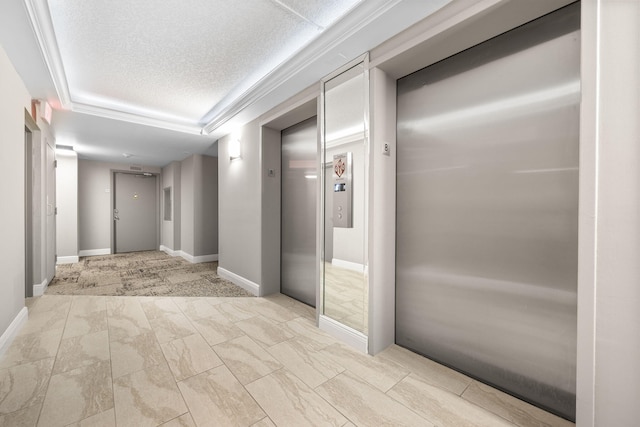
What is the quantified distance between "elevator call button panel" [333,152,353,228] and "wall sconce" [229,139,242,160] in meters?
2.19

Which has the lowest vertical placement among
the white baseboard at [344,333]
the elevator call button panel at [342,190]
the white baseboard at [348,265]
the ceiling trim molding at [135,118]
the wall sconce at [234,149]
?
the white baseboard at [344,333]

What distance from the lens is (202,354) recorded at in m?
2.23

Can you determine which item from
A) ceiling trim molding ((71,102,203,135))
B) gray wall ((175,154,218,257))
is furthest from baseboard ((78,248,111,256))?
ceiling trim molding ((71,102,203,135))

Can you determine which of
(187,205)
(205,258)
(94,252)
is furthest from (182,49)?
(94,252)

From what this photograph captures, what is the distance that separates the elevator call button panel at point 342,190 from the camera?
242 centimetres

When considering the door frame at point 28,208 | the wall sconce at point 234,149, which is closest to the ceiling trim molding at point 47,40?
the door frame at point 28,208

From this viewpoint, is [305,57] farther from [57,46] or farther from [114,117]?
[114,117]

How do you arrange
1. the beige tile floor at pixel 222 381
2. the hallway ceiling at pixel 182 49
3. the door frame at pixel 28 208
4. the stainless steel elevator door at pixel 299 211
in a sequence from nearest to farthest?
the beige tile floor at pixel 222 381 < the hallway ceiling at pixel 182 49 < the stainless steel elevator door at pixel 299 211 < the door frame at pixel 28 208

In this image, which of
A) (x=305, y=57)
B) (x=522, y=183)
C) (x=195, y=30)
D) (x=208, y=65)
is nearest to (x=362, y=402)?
(x=522, y=183)

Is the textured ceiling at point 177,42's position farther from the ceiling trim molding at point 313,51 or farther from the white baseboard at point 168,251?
the white baseboard at point 168,251

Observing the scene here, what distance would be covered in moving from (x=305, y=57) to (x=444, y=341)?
269cm

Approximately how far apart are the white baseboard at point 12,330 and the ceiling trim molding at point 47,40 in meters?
2.42

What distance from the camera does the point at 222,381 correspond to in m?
1.88

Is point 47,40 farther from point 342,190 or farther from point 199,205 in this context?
point 199,205
